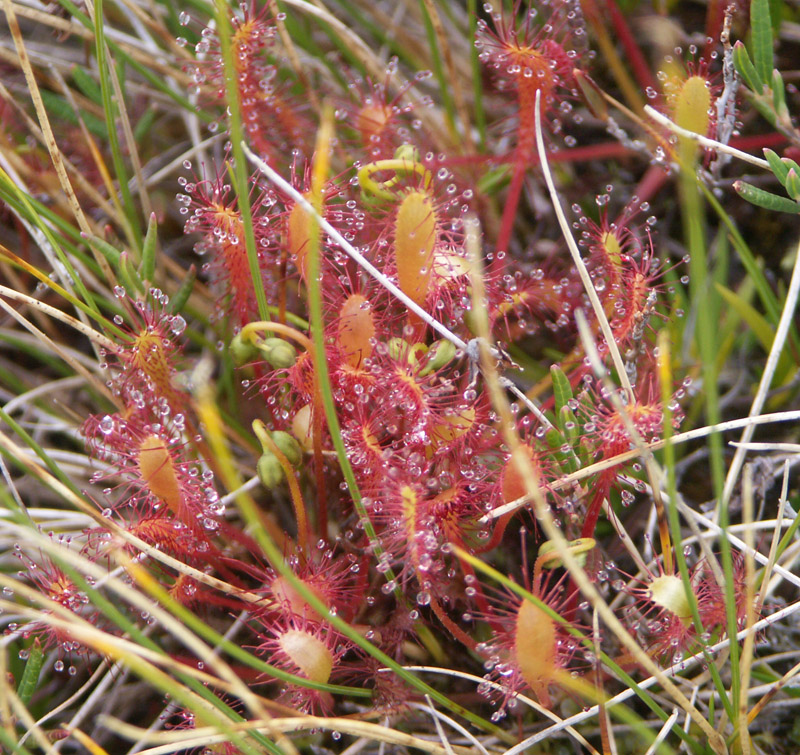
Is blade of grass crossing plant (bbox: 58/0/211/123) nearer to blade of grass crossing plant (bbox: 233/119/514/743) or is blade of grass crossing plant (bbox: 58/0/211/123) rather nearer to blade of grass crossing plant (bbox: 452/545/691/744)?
blade of grass crossing plant (bbox: 233/119/514/743)

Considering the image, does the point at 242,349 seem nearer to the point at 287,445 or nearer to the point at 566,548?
the point at 287,445

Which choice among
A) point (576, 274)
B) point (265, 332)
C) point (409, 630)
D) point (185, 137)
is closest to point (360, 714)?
point (409, 630)

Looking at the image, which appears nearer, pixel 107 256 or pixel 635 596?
pixel 635 596

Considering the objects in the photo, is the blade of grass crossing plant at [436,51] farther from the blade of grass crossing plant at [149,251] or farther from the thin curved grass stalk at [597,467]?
the thin curved grass stalk at [597,467]

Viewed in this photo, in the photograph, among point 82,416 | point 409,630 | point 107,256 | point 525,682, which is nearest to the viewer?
point 525,682

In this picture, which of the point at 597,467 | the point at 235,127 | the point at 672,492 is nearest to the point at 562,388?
the point at 597,467

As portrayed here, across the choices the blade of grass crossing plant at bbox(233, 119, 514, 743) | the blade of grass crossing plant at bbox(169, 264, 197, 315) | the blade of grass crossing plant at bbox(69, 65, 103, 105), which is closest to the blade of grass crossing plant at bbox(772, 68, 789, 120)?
the blade of grass crossing plant at bbox(233, 119, 514, 743)

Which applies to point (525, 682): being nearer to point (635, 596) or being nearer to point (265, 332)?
point (635, 596)
